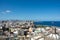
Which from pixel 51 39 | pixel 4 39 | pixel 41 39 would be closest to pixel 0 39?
pixel 4 39

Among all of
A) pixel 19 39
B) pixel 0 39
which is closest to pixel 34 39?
pixel 19 39

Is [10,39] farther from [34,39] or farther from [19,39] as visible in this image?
[34,39]

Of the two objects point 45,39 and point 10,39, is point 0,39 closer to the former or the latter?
point 10,39

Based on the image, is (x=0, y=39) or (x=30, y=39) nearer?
(x=0, y=39)

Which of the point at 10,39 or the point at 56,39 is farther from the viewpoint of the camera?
the point at 56,39

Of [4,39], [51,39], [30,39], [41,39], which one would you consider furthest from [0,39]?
[51,39]

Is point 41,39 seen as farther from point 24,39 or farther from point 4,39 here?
point 4,39
